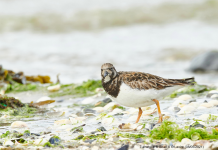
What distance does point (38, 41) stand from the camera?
1892 centimetres

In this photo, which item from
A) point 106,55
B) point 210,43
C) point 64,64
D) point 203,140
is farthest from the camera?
point 210,43

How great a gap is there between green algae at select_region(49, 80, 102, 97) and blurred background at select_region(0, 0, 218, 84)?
113 inches

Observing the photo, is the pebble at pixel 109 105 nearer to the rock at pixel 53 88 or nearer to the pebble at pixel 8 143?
the rock at pixel 53 88

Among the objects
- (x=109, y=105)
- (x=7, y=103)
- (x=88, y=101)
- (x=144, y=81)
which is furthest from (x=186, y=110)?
(x=7, y=103)

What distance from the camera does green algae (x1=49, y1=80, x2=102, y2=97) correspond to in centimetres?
611

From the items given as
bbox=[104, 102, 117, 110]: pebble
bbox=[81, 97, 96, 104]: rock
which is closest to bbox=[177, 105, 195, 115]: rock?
bbox=[104, 102, 117, 110]: pebble

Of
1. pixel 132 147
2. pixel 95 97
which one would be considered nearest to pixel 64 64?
pixel 95 97

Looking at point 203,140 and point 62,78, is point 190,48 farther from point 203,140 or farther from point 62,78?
point 203,140

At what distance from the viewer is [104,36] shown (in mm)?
19391

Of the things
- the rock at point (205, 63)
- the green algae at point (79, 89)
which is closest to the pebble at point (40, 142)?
the green algae at point (79, 89)

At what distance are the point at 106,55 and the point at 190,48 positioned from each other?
4.72 meters

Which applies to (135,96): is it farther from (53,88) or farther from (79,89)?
(53,88)

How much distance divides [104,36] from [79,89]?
43.8 ft

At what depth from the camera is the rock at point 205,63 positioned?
11016mm
